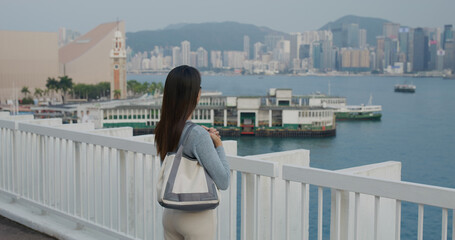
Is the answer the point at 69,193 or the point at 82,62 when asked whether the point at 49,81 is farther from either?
the point at 69,193

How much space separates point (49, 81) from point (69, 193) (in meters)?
72.9

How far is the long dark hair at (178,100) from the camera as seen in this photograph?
1473 millimetres

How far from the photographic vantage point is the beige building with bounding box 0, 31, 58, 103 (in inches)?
2901

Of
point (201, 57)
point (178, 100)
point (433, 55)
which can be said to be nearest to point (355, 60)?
point (433, 55)

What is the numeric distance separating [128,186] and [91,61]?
3308 inches

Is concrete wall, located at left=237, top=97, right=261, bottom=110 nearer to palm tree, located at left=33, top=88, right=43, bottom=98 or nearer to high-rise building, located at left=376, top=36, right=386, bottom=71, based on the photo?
palm tree, located at left=33, top=88, right=43, bottom=98

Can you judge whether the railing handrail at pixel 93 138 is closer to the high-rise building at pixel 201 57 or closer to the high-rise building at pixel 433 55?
the high-rise building at pixel 201 57

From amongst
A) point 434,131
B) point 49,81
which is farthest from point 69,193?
point 49,81

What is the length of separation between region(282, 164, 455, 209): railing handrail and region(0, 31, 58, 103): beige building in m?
74.9

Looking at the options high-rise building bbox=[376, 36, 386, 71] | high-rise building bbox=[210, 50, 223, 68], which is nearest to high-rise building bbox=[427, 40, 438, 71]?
high-rise building bbox=[376, 36, 386, 71]

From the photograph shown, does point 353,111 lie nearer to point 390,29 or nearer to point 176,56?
point 176,56

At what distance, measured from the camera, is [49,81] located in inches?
2847

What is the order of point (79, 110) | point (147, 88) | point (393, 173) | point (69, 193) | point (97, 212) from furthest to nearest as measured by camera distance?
point (147, 88), point (79, 110), point (69, 193), point (97, 212), point (393, 173)

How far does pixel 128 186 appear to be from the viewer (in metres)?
2.41
